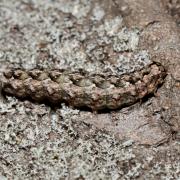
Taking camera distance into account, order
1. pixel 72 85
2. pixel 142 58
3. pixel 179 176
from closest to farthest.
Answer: pixel 179 176 < pixel 72 85 < pixel 142 58

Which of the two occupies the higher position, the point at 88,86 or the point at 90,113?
the point at 88,86

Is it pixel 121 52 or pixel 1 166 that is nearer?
pixel 1 166

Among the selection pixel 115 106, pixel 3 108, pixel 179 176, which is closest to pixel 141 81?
pixel 115 106

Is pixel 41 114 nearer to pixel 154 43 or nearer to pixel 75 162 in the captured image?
pixel 75 162
